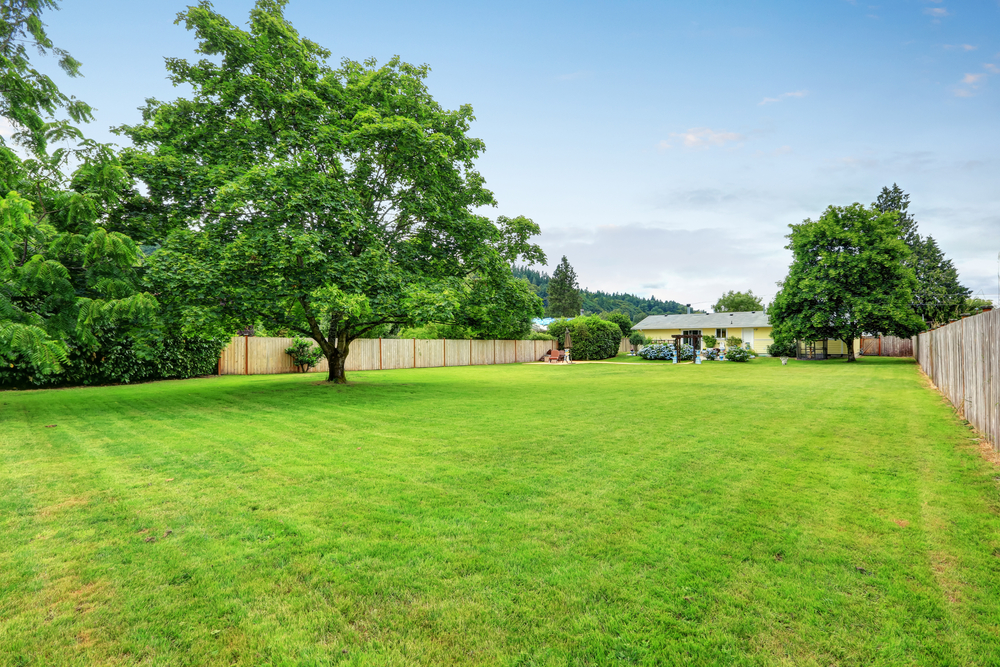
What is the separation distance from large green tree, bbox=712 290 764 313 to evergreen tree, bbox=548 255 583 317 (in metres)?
23.8

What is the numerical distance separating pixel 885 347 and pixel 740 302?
117 feet

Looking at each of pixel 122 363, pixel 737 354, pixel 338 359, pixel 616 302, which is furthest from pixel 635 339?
pixel 616 302

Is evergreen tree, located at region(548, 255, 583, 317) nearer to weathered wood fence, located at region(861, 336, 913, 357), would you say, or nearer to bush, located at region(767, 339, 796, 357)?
bush, located at region(767, 339, 796, 357)

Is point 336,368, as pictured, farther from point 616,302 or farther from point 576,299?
point 616,302

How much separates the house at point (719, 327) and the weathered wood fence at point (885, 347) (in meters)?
0.84

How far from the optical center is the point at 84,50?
31.8 feet

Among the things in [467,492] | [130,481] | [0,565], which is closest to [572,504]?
[467,492]

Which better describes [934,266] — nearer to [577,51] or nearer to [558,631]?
[577,51]

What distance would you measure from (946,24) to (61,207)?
19.9 meters

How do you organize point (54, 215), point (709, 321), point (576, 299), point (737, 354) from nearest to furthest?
point (54, 215) < point (737, 354) < point (709, 321) < point (576, 299)

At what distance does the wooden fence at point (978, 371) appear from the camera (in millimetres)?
5480

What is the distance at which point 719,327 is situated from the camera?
45188 millimetres

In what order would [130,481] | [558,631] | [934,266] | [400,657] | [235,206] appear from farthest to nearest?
[934,266] < [235,206] < [130,481] < [558,631] < [400,657]

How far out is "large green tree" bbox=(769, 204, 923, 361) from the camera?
82.7ft
